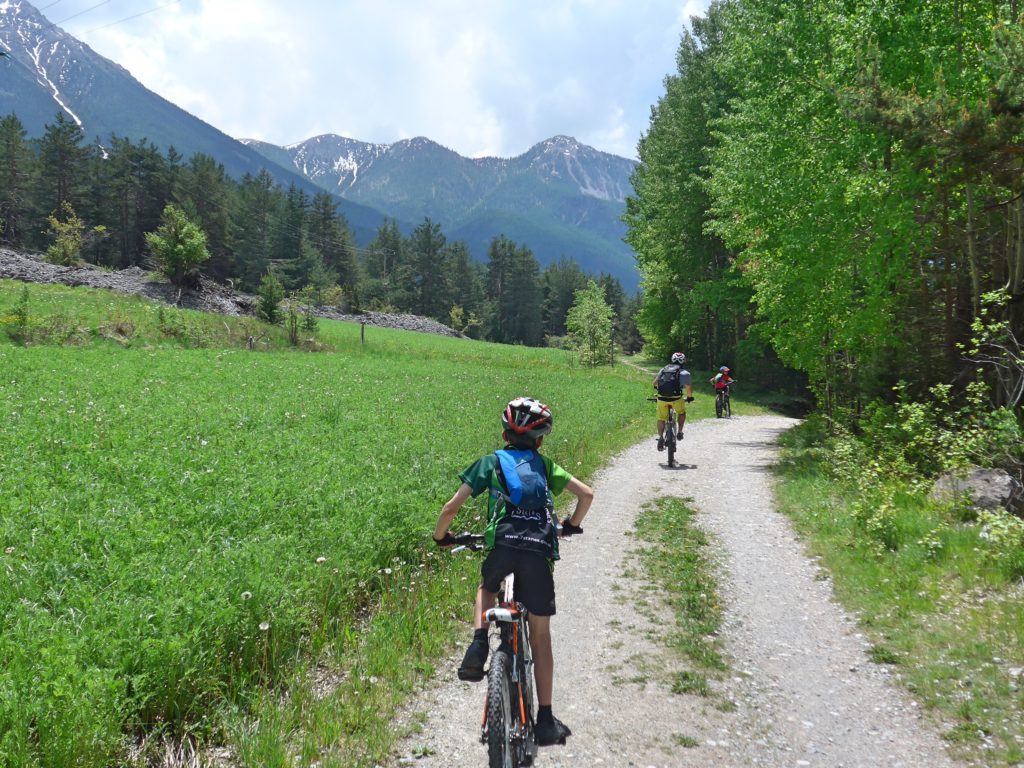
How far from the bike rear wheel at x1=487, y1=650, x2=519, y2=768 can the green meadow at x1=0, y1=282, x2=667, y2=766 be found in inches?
46.1

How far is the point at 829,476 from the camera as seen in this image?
43.4 feet

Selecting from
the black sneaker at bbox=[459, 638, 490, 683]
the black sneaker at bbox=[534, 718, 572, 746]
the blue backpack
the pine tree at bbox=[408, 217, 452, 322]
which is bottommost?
the black sneaker at bbox=[534, 718, 572, 746]

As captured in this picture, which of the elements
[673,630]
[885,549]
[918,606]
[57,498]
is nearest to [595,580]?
[673,630]

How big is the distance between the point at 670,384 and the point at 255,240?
93357 mm

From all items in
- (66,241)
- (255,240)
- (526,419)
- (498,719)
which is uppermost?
(255,240)

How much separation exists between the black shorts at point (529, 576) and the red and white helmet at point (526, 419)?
887mm

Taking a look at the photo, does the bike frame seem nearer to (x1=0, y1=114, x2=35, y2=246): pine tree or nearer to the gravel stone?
the gravel stone

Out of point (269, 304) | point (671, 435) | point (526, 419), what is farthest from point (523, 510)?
point (269, 304)

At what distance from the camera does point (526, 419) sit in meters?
4.64

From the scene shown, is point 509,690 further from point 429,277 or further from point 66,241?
point 429,277

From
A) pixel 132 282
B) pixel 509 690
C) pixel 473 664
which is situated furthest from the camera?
pixel 132 282

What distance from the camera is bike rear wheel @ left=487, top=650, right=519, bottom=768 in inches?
150

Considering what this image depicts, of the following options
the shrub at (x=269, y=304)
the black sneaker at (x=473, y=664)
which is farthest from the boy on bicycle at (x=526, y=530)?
the shrub at (x=269, y=304)

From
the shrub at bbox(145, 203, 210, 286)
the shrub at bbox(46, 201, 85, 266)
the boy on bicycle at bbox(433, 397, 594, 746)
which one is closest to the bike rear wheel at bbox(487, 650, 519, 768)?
the boy on bicycle at bbox(433, 397, 594, 746)
